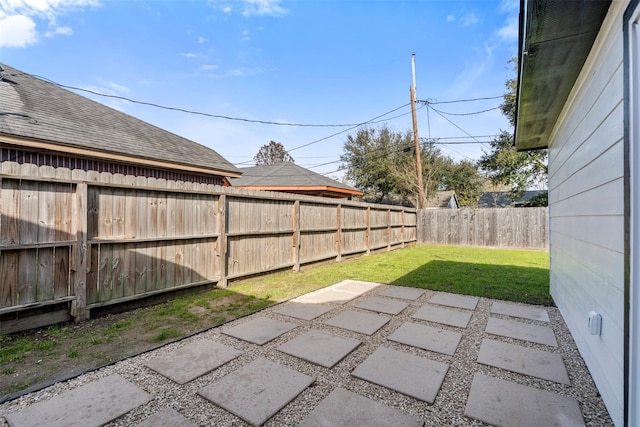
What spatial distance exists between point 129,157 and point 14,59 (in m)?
4.69

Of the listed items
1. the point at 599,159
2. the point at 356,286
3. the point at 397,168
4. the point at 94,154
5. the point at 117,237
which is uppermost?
the point at 397,168

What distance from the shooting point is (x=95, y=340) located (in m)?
2.62

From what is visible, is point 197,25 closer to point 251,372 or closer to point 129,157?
point 129,157

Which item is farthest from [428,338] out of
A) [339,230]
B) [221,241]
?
[339,230]

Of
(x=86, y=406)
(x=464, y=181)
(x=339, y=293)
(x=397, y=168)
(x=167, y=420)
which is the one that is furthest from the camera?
(x=464, y=181)

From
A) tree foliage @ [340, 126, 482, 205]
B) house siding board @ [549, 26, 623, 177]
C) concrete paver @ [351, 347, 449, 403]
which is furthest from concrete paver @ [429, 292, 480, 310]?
tree foliage @ [340, 126, 482, 205]

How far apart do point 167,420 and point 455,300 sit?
3687mm

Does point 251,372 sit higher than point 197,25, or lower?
lower

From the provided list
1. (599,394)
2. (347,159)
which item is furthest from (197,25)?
(347,159)

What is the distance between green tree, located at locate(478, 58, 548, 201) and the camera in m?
14.5

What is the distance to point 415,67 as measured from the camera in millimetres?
12938

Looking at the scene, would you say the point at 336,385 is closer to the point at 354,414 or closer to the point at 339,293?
the point at 354,414

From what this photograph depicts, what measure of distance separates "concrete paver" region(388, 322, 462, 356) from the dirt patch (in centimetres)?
180

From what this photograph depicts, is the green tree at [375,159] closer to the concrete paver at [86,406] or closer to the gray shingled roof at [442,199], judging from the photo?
the gray shingled roof at [442,199]
